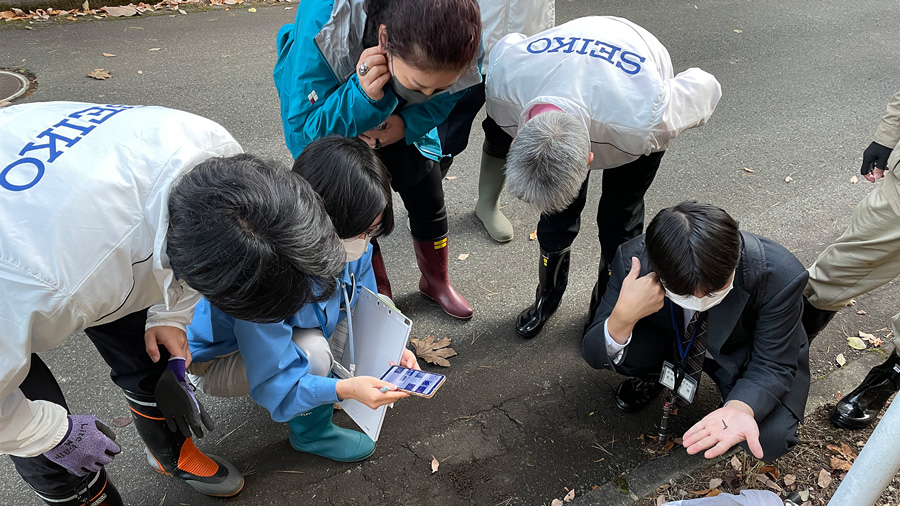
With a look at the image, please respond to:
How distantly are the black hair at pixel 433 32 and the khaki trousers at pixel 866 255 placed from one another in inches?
66.7

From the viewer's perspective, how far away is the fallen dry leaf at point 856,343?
10.0ft

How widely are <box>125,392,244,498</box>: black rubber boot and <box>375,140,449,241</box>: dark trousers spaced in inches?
50.0

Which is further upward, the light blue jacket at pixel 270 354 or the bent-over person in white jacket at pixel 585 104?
the bent-over person in white jacket at pixel 585 104

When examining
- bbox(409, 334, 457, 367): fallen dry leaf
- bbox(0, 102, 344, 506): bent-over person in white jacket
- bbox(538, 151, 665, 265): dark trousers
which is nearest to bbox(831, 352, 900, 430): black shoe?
bbox(538, 151, 665, 265): dark trousers

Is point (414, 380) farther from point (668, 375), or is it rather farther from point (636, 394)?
point (636, 394)

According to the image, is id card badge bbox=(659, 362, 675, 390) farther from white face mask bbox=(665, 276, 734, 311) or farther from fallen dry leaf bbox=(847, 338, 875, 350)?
fallen dry leaf bbox=(847, 338, 875, 350)

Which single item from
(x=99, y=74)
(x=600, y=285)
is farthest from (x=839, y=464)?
(x=99, y=74)

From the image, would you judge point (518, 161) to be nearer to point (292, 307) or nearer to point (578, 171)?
point (578, 171)

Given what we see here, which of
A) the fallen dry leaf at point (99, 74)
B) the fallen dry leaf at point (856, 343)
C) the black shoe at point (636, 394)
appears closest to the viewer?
the black shoe at point (636, 394)

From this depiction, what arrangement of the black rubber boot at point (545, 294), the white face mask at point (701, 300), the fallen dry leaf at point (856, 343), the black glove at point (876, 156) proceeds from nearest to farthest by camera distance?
the white face mask at point (701, 300) → the black glove at point (876, 156) → the black rubber boot at point (545, 294) → the fallen dry leaf at point (856, 343)

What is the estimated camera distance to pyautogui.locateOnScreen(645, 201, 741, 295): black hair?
191 centimetres

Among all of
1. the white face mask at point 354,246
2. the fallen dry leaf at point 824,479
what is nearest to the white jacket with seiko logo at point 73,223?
the white face mask at point 354,246

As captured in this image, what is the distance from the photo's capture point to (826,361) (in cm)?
298

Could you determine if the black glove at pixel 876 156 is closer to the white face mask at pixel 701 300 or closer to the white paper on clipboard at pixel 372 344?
the white face mask at pixel 701 300
